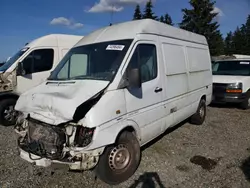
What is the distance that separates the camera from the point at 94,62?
168 inches

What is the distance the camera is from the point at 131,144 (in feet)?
13.2

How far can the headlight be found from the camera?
9156 millimetres

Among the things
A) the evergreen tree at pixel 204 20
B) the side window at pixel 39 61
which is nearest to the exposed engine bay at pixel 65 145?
the side window at pixel 39 61

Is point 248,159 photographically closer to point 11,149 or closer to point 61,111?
point 61,111

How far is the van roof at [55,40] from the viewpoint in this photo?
811 cm

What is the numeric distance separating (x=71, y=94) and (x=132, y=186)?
5.57 feet

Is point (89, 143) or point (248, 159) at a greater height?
point (89, 143)

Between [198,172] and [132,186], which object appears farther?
[198,172]

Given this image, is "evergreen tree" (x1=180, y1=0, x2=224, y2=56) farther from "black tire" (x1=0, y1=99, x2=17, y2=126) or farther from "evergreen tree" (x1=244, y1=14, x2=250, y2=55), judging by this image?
"black tire" (x1=0, y1=99, x2=17, y2=126)

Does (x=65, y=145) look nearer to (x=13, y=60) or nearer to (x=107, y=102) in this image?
(x=107, y=102)

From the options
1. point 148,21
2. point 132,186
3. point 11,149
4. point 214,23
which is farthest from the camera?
point 214,23

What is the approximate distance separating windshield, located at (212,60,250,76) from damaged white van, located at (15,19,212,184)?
5638mm

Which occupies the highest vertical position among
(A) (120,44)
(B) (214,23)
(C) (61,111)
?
(B) (214,23)

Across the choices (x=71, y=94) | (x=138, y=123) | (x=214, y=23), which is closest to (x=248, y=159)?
(x=138, y=123)
